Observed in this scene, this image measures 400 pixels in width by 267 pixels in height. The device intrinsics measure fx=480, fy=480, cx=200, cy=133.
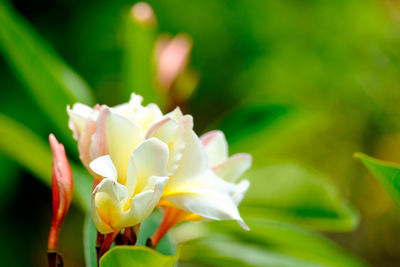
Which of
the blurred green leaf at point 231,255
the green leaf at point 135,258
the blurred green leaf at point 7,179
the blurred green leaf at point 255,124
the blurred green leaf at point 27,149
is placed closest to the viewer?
the green leaf at point 135,258

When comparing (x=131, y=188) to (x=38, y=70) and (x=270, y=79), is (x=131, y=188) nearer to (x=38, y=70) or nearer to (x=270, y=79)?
(x=38, y=70)

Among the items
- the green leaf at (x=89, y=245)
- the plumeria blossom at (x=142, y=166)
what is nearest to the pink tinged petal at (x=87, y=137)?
the plumeria blossom at (x=142, y=166)

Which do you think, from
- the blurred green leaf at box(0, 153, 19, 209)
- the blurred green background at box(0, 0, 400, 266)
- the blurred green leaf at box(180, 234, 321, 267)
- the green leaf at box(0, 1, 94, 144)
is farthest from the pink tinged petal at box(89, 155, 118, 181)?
the blurred green leaf at box(0, 153, 19, 209)

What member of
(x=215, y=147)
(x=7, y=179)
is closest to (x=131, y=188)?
(x=215, y=147)

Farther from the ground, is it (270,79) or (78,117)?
(270,79)

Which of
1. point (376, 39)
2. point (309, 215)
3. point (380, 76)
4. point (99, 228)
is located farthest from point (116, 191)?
point (376, 39)

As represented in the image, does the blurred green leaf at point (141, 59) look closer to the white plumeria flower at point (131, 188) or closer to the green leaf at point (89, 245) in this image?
the green leaf at point (89, 245)
